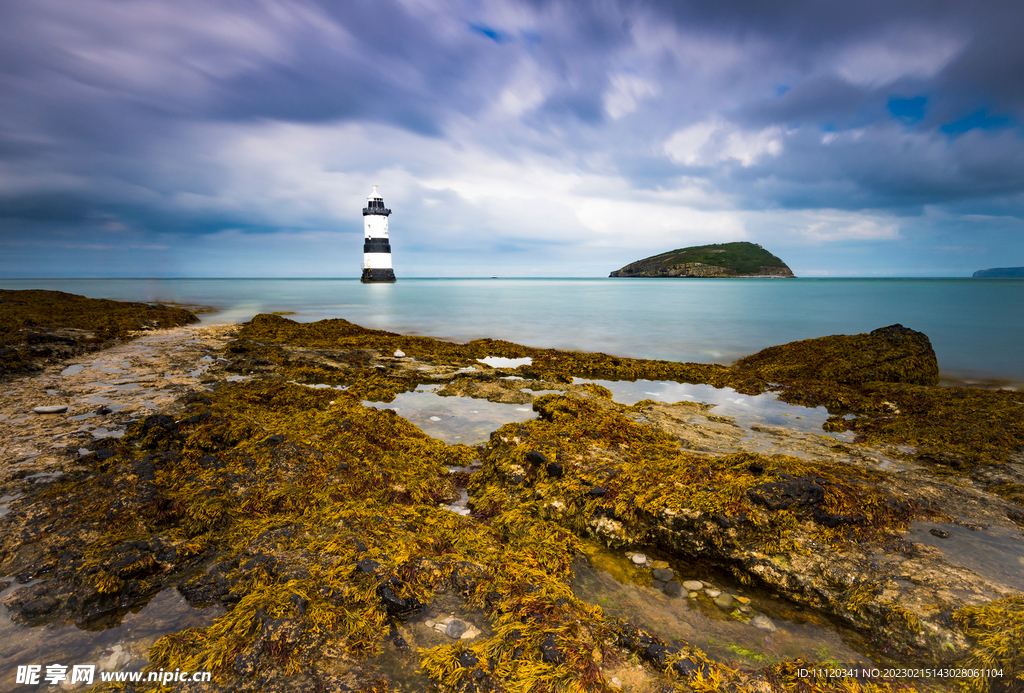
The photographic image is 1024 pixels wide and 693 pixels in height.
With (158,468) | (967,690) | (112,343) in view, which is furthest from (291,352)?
(967,690)

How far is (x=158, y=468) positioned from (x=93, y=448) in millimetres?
1555

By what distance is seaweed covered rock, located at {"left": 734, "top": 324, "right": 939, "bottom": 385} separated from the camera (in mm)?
8742

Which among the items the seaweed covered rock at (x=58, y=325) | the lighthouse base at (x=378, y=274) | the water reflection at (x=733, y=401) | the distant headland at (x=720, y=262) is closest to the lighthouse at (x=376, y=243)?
the lighthouse base at (x=378, y=274)

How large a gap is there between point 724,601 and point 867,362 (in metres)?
9.16

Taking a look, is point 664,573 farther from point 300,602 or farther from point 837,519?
point 300,602

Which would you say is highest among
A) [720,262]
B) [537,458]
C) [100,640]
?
[720,262]

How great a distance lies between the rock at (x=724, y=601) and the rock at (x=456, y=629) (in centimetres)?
177

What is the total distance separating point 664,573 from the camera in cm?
309

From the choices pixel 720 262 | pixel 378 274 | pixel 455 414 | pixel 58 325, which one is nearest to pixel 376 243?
pixel 378 274

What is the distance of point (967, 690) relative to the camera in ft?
7.02

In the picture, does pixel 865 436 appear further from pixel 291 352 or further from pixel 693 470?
pixel 291 352

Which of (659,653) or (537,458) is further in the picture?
(537,458)

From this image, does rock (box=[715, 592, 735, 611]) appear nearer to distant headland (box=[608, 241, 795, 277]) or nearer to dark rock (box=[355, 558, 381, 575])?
dark rock (box=[355, 558, 381, 575])

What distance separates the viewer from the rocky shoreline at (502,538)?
89.4 inches
